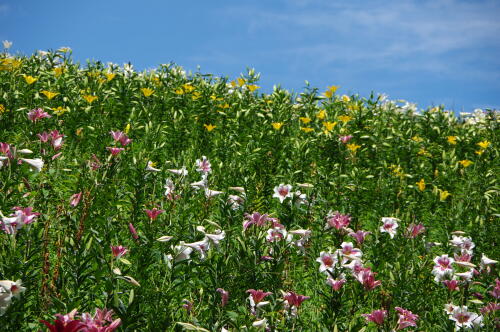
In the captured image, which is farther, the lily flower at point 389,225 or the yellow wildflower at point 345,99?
the yellow wildflower at point 345,99

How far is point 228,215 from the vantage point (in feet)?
11.3

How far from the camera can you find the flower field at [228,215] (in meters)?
2.62

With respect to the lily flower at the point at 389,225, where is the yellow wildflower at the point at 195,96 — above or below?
above

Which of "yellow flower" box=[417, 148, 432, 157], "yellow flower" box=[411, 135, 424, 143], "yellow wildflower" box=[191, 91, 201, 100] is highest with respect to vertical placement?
"yellow wildflower" box=[191, 91, 201, 100]

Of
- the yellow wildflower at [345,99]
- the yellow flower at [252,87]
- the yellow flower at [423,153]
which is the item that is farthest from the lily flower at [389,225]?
the yellow wildflower at [345,99]

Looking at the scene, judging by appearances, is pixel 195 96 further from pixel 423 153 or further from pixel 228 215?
pixel 228 215

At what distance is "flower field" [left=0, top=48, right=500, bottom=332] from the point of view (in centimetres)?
262

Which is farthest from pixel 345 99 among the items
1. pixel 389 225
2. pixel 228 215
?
pixel 228 215

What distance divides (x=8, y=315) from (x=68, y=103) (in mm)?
5515

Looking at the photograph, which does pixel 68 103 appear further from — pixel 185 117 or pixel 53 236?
pixel 53 236

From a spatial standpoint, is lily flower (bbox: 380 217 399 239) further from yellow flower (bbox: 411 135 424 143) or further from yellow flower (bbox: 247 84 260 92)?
yellow flower (bbox: 247 84 260 92)

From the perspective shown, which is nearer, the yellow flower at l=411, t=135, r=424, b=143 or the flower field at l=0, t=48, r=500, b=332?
the flower field at l=0, t=48, r=500, b=332

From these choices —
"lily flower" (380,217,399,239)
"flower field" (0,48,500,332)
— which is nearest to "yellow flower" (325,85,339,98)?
"flower field" (0,48,500,332)

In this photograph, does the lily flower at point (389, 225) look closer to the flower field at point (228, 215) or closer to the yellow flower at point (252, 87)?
the flower field at point (228, 215)
